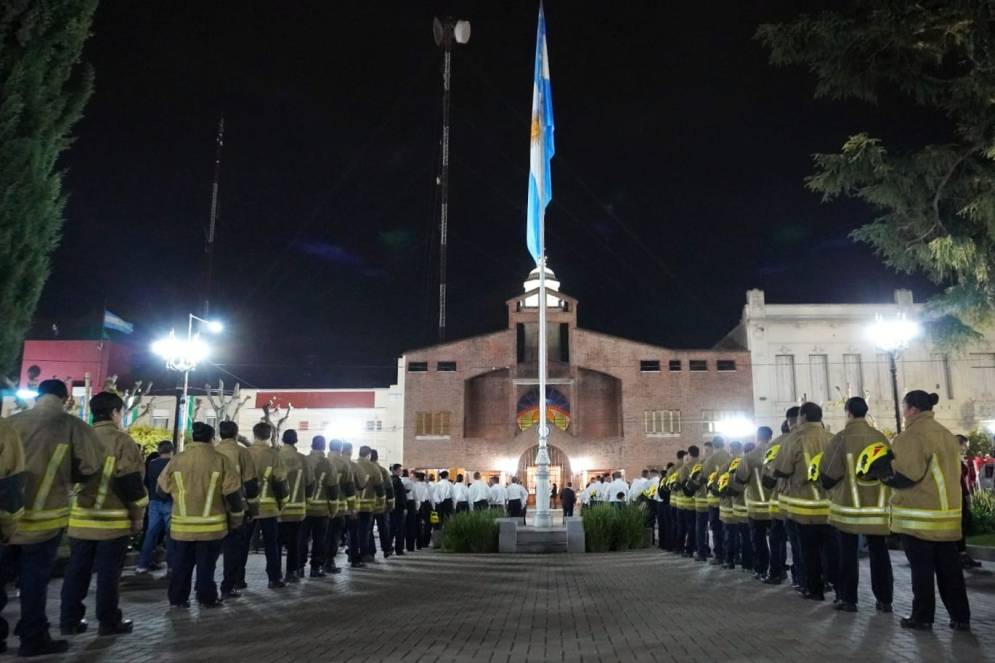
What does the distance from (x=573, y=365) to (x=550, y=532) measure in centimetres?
2828

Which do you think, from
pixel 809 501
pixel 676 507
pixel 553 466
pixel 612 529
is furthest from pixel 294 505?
pixel 553 466

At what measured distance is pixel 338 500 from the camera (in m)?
12.6

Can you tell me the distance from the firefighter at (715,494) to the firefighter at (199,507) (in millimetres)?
8239

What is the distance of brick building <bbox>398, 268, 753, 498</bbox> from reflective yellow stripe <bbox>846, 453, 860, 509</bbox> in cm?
3562

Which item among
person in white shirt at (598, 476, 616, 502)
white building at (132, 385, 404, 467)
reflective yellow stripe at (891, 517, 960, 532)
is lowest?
person in white shirt at (598, 476, 616, 502)

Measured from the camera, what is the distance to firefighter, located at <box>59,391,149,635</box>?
720cm

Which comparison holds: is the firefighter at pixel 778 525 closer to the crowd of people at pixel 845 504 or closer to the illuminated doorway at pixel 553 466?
the crowd of people at pixel 845 504

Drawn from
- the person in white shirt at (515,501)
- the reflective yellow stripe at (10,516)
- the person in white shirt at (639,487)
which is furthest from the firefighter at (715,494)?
the person in white shirt at (515,501)

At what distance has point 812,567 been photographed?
9.02 metres

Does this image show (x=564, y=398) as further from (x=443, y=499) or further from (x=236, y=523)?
(x=236, y=523)

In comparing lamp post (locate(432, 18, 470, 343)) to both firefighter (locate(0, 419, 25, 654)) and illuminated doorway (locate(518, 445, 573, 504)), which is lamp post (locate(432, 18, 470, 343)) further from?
firefighter (locate(0, 419, 25, 654))

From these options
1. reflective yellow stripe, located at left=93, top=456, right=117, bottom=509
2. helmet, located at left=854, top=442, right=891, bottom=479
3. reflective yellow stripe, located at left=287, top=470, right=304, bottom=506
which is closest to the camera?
reflective yellow stripe, located at left=93, top=456, right=117, bottom=509

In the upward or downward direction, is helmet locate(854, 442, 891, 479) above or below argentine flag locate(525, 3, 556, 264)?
below

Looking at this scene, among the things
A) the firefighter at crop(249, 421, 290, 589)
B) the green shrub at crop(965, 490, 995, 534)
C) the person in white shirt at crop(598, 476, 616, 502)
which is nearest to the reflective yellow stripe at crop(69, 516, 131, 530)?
the firefighter at crop(249, 421, 290, 589)
